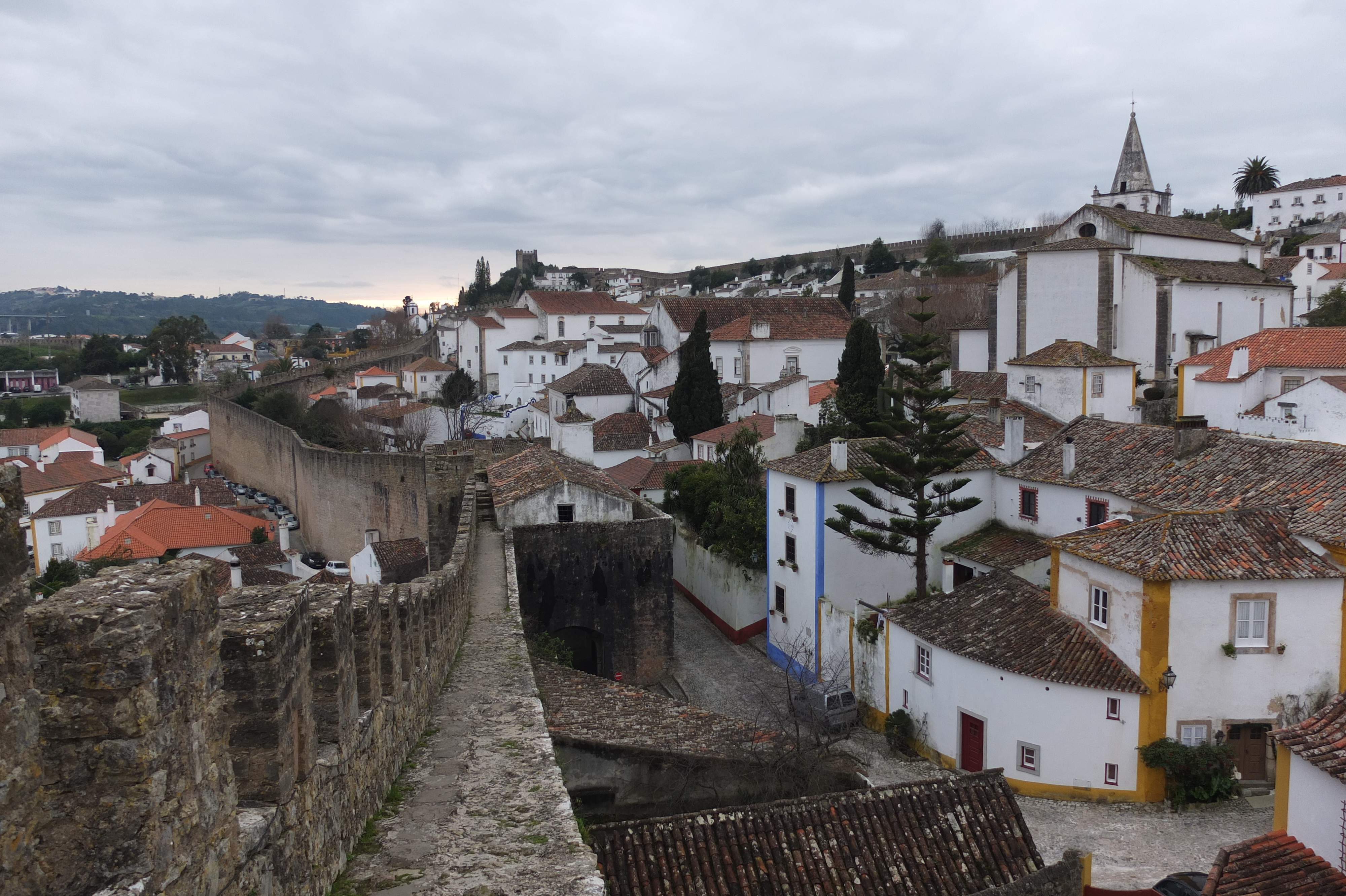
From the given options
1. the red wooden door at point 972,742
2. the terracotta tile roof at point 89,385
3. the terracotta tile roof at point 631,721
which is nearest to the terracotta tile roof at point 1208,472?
the red wooden door at point 972,742

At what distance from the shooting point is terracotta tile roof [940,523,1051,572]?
15875mm

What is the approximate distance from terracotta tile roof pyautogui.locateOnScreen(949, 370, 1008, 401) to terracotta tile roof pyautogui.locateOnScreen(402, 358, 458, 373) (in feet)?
104

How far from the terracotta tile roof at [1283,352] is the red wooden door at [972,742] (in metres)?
12.9

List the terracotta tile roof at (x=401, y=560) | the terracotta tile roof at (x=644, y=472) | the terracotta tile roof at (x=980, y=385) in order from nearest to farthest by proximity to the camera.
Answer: the terracotta tile roof at (x=401, y=560)
the terracotta tile roof at (x=644, y=472)
the terracotta tile roof at (x=980, y=385)

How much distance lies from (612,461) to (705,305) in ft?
38.3

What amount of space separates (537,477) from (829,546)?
5.46 m

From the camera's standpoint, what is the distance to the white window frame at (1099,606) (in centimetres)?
1250

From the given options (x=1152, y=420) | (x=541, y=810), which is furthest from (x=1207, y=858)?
(x=1152, y=420)

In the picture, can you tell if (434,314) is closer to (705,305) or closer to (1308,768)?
(705,305)

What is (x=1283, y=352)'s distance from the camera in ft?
71.8

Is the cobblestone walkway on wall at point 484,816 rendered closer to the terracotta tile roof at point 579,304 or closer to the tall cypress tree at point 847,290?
the tall cypress tree at point 847,290

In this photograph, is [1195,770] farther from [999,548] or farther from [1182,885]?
[999,548]

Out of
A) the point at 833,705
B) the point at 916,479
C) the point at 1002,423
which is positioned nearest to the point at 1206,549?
the point at 916,479

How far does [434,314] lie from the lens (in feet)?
295
